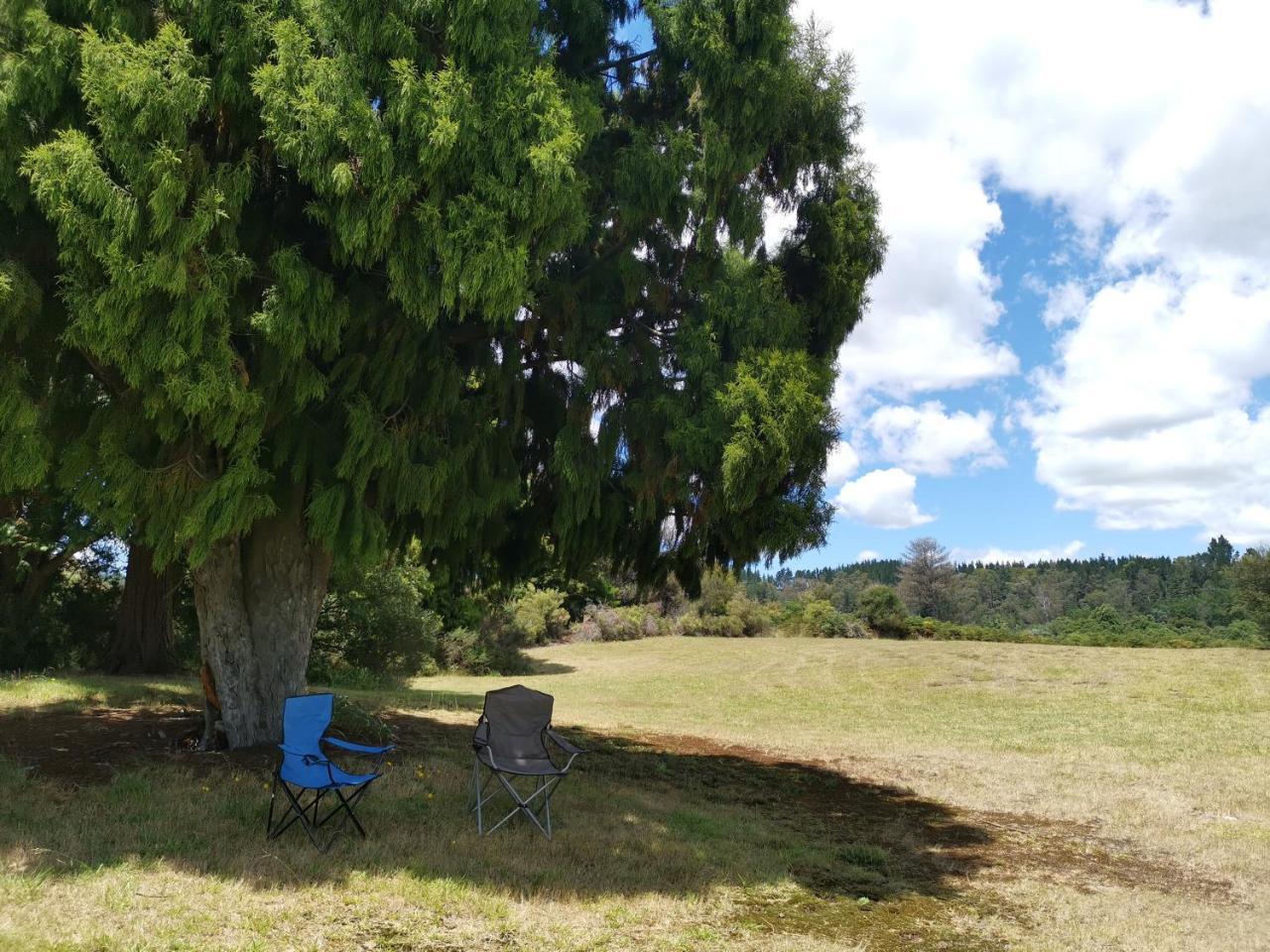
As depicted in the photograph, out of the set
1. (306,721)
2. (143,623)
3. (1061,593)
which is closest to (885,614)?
(143,623)

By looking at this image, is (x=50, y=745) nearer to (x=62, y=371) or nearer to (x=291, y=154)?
(x=62, y=371)

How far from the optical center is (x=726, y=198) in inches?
274

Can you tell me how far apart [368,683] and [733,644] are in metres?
16.0

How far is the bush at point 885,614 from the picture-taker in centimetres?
3362

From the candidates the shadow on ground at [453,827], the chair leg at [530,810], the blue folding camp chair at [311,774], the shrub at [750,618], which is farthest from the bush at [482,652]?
the blue folding camp chair at [311,774]

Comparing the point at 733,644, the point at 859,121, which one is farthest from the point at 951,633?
the point at 859,121

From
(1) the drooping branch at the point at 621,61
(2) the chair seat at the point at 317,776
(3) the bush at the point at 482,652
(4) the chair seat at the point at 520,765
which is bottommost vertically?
(3) the bush at the point at 482,652

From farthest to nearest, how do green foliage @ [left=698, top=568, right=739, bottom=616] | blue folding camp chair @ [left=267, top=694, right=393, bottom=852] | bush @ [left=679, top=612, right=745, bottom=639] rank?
green foliage @ [left=698, top=568, right=739, bottom=616]
bush @ [left=679, top=612, right=745, bottom=639]
blue folding camp chair @ [left=267, top=694, right=393, bottom=852]

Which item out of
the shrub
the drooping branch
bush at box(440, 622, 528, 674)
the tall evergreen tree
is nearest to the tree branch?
the drooping branch

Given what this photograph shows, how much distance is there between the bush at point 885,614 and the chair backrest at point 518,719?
29.5m

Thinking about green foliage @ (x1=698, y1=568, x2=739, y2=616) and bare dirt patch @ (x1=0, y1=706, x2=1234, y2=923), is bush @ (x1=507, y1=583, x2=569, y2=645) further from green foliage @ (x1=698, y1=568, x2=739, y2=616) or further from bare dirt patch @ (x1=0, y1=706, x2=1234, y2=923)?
bare dirt patch @ (x1=0, y1=706, x2=1234, y2=923)

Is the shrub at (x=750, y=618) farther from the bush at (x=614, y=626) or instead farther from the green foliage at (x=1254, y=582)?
the green foliage at (x=1254, y=582)

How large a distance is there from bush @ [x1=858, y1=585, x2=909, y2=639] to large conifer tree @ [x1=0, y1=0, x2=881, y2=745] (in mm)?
27790

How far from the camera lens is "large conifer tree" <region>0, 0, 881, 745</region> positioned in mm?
4828
